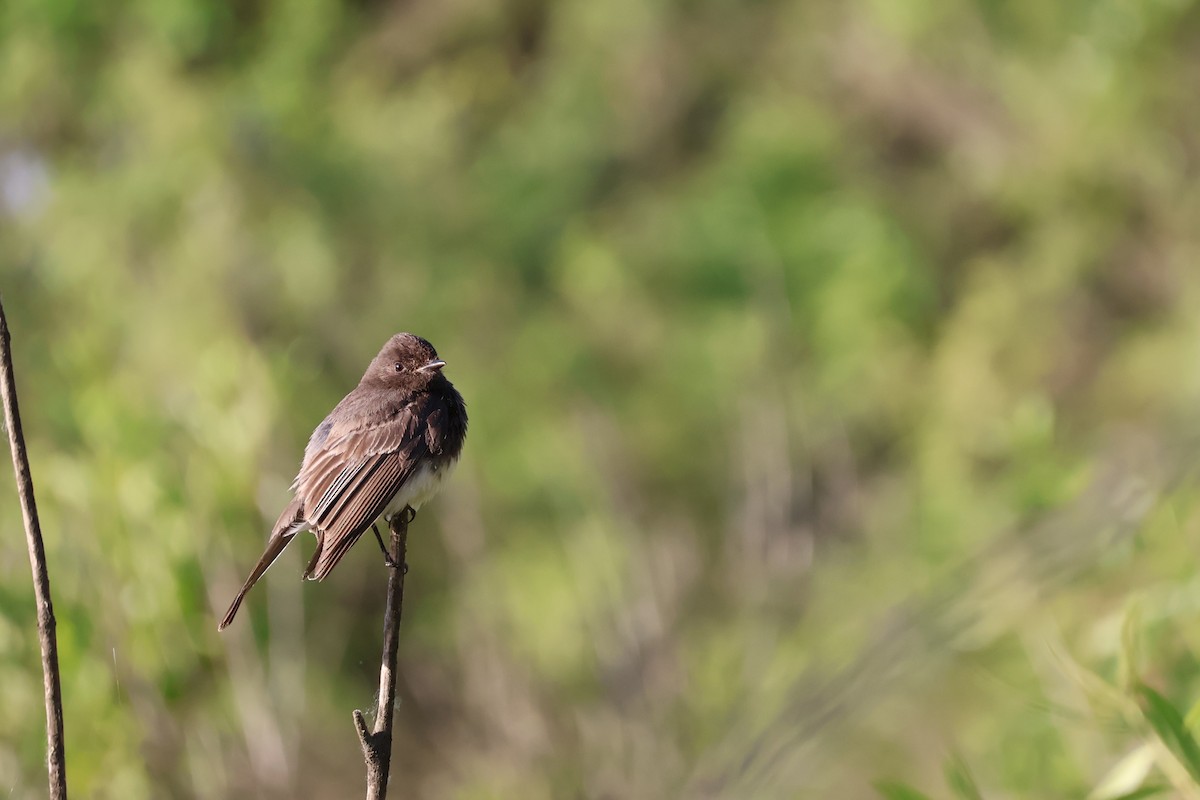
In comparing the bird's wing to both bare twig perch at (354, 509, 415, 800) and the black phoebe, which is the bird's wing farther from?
bare twig perch at (354, 509, 415, 800)

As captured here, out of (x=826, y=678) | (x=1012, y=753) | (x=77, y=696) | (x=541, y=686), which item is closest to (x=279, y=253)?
(x=541, y=686)

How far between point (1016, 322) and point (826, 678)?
8.53 m

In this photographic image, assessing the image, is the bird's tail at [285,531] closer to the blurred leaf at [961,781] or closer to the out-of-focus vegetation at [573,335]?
the blurred leaf at [961,781]

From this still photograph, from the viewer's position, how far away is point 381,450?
2.29 meters

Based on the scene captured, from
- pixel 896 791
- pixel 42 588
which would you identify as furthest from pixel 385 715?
pixel 896 791

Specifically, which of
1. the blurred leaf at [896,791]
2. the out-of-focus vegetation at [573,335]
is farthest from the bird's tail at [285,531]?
the out-of-focus vegetation at [573,335]

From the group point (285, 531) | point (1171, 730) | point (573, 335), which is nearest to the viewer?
point (1171, 730)

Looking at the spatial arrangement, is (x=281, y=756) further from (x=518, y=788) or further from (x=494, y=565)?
(x=494, y=565)

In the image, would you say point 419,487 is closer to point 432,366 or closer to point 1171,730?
point 432,366

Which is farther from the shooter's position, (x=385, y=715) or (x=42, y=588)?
(x=385, y=715)

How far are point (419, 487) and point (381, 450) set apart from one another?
10 cm

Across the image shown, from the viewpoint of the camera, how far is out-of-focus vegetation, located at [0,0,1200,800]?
4551 mm

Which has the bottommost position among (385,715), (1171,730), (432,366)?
(1171,730)

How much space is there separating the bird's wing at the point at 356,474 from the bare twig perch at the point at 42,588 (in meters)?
0.75
